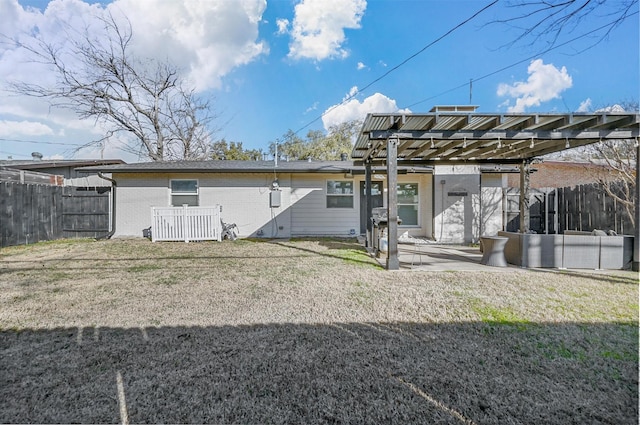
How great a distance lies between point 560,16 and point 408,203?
8.03m

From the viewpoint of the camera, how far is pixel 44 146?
22281 mm

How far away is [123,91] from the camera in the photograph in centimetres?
1772

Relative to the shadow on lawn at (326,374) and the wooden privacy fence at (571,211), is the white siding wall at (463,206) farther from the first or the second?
the shadow on lawn at (326,374)

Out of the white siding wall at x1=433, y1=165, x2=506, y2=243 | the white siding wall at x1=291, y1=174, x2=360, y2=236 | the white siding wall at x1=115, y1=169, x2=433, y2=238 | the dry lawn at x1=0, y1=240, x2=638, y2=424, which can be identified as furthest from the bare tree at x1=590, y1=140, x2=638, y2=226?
the white siding wall at x1=291, y1=174, x2=360, y2=236

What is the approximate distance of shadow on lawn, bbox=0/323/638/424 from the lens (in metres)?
1.80

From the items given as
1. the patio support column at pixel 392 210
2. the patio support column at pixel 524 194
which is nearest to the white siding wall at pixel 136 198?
the patio support column at pixel 392 210

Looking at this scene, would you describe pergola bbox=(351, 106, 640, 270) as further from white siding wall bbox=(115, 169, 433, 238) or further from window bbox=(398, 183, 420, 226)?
white siding wall bbox=(115, 169, 433, 238)

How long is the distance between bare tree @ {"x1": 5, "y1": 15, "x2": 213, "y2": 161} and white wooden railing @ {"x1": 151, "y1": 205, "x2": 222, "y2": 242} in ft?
37.0

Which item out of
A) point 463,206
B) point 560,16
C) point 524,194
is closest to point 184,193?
point 463,206

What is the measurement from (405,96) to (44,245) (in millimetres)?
15489

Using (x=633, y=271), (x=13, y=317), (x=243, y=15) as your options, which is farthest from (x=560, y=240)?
(x=243, y=15)

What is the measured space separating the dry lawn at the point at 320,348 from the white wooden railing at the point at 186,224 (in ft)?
14.7

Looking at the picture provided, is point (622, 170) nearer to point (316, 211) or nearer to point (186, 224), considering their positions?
point (316, 211)

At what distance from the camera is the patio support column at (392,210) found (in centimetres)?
552
